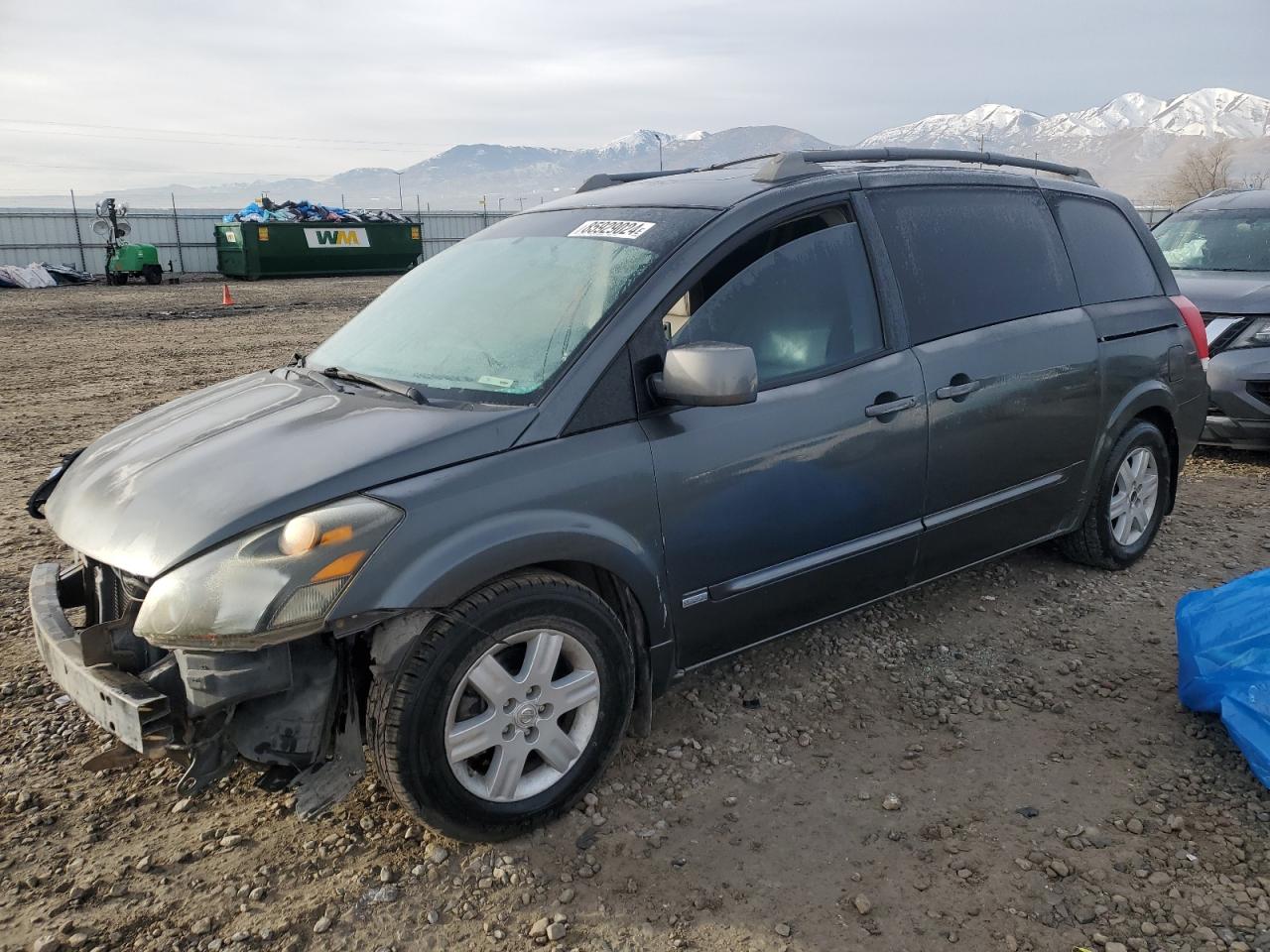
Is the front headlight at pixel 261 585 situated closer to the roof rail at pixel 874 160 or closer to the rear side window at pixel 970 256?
the roof rail at pixel 874 160

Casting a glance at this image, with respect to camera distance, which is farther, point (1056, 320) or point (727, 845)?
point (1056, 320)

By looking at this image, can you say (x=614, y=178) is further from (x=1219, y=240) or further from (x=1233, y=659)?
(x=1219, y=240)

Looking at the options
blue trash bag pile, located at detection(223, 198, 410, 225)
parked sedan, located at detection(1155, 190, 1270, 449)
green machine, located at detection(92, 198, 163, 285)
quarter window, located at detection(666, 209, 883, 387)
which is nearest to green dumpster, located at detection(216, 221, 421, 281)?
blue trash bag pile, located at detection(223, 198, 410, 225)

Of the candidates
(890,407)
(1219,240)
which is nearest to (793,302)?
(890,407)

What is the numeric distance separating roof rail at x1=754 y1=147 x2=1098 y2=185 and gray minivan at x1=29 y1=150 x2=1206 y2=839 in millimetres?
21

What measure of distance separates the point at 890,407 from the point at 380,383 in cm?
171

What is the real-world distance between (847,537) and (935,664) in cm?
82

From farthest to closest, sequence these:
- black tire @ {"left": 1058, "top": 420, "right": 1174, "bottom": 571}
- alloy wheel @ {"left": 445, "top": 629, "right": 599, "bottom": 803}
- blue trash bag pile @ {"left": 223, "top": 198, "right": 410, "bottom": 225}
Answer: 1. blue trash bag pile @ {"left": 223, "top": 198, "right": 410, "bottom": 225}
2. black tire @ {"left": 1058, "top": 420, "right": 1174, "bottom": 571}
3. alloy wheel @ {"left": 445, "top": 629, "right": 599, "bottom": 803}

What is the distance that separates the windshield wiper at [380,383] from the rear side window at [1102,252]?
2.94 metres

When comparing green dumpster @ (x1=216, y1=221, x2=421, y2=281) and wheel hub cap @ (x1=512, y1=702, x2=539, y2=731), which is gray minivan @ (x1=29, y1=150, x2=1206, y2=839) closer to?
wheel hub cap @ (x1=512, y1=702, x2=539, y2=731)

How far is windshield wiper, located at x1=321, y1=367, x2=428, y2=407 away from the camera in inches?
115

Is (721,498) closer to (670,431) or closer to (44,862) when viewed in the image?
(670,431)

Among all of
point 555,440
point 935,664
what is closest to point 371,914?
point 555,440

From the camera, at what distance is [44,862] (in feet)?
8.78
